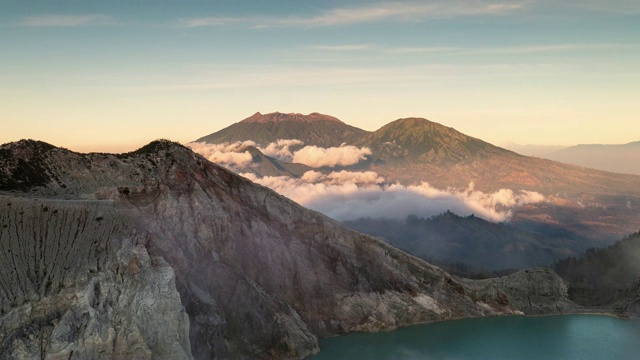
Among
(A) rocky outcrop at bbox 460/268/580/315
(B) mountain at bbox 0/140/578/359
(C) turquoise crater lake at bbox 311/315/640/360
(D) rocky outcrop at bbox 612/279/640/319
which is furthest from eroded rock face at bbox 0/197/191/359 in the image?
(D) rocky outcrop at bbox 612/279/640/319

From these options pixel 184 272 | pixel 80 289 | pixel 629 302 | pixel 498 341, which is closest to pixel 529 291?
pixel 629 302

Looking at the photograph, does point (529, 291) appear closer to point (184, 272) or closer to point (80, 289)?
point (184, 272)

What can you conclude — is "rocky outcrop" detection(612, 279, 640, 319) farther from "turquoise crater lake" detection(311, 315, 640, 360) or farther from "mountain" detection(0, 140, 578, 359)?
"mountain" detection(0, 140, 578, 359)

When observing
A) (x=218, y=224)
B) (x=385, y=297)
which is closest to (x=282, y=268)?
(x=218, y=224)

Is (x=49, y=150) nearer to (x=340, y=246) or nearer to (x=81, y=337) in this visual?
(x=81, y=337)

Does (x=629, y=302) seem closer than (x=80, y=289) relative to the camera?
No

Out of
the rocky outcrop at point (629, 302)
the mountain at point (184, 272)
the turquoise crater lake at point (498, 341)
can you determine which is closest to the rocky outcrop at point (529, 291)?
the mountain at point (184, 272)
